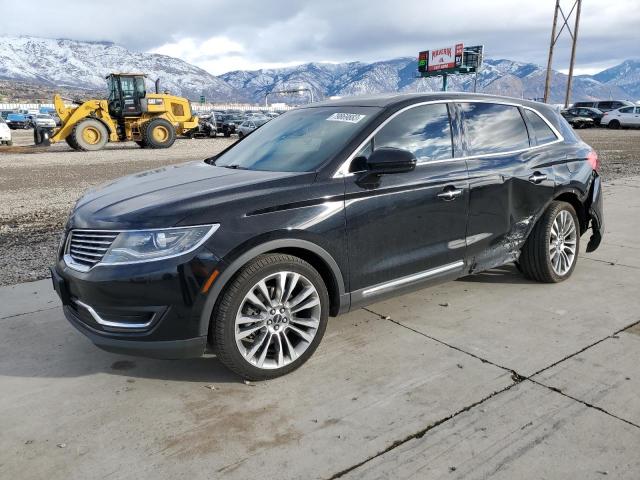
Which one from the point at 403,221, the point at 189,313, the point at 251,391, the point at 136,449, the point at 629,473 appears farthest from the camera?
the point at 403,221

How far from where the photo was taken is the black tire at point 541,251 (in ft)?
14.6

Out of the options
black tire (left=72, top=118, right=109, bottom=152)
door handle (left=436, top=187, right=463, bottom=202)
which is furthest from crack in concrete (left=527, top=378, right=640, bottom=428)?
black tire (left=72, top=118, right=109, bottom=152)

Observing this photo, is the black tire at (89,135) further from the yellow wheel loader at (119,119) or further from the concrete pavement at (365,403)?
the concrete pavement at (365,403)

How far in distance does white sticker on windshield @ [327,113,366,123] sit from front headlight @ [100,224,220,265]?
4.61 feet

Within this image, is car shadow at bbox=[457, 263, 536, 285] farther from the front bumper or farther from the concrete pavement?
the front bumper

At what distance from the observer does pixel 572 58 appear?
5009 cm

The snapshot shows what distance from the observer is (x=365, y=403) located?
2869 mm

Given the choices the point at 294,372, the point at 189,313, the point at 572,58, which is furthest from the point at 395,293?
the point at 572,58

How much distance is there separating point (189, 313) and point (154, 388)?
0.63m

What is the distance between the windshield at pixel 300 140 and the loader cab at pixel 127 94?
63.1 ft

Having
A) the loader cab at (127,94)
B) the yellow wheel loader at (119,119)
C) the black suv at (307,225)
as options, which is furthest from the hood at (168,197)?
the loader cab at (127,94)

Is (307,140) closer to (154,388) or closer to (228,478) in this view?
(154,388)

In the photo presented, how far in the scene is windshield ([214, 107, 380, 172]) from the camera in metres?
3.47

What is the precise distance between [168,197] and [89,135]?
20.4 m
